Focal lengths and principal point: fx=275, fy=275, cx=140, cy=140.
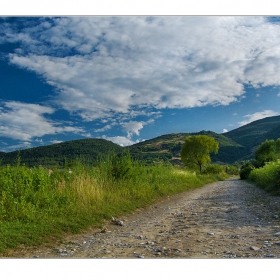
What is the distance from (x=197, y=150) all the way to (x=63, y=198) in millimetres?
49841

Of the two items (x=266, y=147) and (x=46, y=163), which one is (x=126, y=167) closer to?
(x=46, y=163)

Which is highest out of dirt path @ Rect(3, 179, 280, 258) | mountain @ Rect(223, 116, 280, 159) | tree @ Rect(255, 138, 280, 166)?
mountain @ Rect(223, 116, 280, 159)

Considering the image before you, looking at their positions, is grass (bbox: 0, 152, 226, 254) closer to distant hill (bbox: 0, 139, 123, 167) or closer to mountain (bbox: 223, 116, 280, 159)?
distant hill (bbox: 0, 139, 123, 167)

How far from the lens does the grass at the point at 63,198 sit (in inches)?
255

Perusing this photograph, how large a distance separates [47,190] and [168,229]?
13.8ft

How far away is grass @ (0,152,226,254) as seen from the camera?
21.2ft

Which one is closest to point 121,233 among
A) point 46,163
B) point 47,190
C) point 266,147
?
point 47,190

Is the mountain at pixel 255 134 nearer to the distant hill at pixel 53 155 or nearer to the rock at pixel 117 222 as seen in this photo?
the distant hill at pixel 53 155

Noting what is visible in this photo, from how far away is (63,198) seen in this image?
8.60m

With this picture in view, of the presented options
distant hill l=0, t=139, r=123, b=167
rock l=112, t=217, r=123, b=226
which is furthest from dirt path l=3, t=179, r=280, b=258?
distant hill l=0, t=139, r=123, b=167

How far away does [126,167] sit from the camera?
13117mm

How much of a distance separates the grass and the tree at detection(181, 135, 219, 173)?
43913mm

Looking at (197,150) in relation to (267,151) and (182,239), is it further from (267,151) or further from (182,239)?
(182,239)

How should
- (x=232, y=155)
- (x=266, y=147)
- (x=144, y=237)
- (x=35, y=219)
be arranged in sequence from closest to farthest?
Answer: 1. (x=144, y=237)
2. (x=35, y=219)
3. (x=266, y=147)
4. (x=232, y=155)
